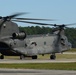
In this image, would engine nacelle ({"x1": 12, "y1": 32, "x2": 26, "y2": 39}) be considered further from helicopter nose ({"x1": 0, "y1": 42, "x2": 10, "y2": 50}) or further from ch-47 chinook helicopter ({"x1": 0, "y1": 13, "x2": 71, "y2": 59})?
helicopter nose ({"x1": 0, "y1": 42, "x2": 10, "y2": 50})

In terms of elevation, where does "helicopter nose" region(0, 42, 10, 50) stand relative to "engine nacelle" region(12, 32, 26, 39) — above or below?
below

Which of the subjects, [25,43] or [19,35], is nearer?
[19,35]

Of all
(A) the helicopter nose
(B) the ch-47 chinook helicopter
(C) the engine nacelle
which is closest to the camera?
(B) the ch-47 chinook helicopter

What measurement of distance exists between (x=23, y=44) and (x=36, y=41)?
2778 millimetres

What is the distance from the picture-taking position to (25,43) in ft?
167

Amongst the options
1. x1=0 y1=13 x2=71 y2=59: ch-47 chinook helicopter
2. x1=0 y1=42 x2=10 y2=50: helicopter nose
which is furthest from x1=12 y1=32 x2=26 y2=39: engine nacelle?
x1=0 y1=42 x2=10 y2=50: helicopter nose

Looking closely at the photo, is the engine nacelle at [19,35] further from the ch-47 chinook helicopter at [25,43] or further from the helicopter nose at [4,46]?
the helicopter nose at [4,46]

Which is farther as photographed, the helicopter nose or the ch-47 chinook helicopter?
the helicopter nose

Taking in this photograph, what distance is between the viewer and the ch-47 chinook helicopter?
47062 mm

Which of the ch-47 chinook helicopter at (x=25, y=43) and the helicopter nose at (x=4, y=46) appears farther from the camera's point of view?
the helicopter nose at (x=4, y=46)

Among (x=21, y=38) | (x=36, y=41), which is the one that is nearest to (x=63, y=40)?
(x=36, y=41)

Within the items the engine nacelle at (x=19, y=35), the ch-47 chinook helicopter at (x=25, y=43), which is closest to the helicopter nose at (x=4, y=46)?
the ch-47 chinook helicopter at (x=25, y=43)

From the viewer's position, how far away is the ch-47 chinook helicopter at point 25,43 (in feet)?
154

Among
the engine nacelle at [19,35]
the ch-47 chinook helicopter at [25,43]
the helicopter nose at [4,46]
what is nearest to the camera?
the ch-47 chinook helicopter at [25,43]
